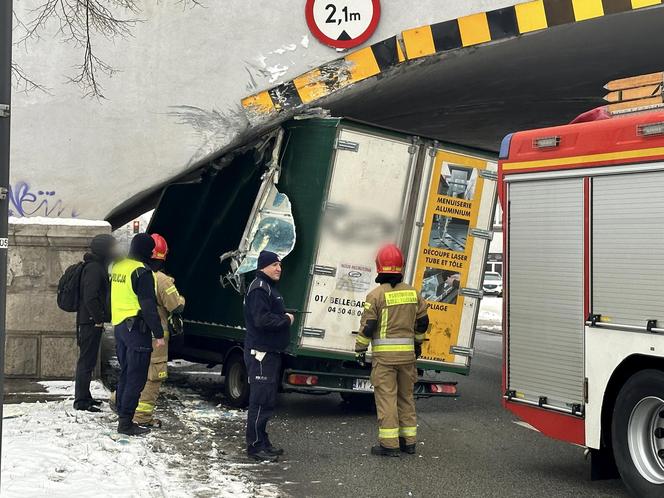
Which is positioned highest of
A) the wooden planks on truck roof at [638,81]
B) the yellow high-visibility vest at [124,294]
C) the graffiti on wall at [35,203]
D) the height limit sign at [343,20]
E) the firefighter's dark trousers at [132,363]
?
the height limit sign at [343,20]

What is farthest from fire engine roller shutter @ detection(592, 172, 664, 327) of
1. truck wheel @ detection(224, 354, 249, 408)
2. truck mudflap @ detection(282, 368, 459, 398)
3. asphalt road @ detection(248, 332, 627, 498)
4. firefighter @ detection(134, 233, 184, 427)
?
truck wheel @ detection(224, 354, 249, 408)

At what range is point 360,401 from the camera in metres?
11.6

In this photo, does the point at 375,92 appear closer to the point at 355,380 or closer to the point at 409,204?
the point at 409,204

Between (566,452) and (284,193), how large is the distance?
4111 millimetres

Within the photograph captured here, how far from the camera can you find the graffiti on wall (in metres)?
11.6

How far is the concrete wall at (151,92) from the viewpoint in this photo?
11.6 metres

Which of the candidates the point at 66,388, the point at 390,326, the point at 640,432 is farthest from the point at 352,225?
the point at 640,432

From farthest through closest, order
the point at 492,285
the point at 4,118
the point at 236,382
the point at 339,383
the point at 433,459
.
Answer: the point at 492,285 → the point at 236,382 → the point at 339,383 → the point at 433,459 → the point at 4,118

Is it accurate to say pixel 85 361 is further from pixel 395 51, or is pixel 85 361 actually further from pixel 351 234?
pixel 395 51

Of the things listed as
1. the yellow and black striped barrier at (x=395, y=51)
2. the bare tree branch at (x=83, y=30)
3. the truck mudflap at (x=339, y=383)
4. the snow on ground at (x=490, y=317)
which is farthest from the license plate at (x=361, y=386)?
the snow on ground at (x=490, y=317)

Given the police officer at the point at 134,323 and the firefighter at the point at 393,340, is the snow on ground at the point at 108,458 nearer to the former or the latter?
the police officer at the point at 134,323

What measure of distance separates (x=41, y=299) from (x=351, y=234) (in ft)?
Result: 12.6

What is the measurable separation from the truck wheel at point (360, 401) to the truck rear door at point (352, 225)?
1166 millimetres

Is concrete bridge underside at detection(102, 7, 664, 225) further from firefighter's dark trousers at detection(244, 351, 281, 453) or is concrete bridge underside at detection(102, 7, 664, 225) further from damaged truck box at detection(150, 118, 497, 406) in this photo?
firefighter's dark trousers at detection(244, 351, 281, 453)
